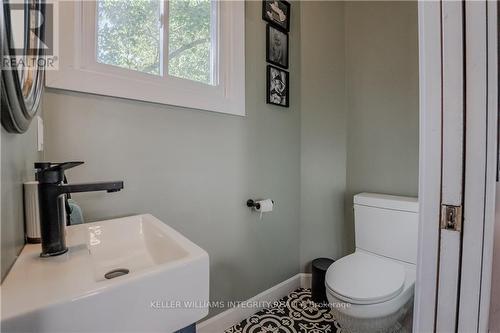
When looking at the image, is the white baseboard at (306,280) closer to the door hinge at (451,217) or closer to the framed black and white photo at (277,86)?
the framed black and white photo at (277,86)

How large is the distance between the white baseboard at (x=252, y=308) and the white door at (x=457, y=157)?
1179 millimetres

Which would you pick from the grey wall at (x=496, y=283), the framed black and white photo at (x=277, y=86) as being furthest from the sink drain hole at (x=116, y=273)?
the framed black and white photo at (x=277, y=86)

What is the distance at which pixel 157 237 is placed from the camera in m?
0.91

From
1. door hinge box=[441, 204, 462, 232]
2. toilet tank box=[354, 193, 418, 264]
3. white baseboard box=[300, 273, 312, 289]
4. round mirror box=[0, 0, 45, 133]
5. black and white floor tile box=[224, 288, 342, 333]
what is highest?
round mirror box=[0, 0, 45, 133]

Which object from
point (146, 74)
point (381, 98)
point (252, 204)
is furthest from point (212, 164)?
point (381, 98)

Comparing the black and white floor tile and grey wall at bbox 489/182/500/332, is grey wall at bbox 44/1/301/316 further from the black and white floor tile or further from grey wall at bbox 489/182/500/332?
grey wall at bbox 489/182/500/332

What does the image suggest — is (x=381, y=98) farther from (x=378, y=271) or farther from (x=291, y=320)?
(x=291, y=320)

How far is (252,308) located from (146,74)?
154cm

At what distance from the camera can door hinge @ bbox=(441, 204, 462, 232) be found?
54 centimetres

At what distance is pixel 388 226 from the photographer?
157cm

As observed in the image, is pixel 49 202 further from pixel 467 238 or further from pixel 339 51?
pixel 339 51

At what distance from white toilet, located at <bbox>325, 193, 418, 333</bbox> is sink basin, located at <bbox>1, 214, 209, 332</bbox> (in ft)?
3.08

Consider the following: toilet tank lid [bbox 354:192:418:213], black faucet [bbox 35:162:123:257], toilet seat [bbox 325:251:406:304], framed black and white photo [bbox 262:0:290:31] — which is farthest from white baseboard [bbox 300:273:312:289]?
framed black and white photo [bbox 262:0:290:31]

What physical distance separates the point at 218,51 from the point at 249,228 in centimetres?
111
